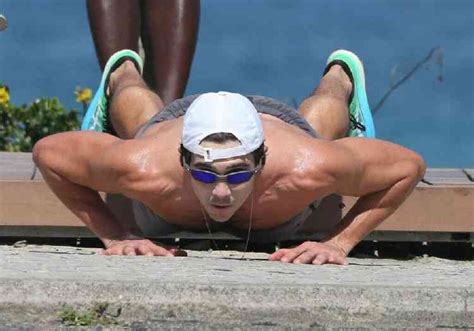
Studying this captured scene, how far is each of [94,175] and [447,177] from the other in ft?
5.21

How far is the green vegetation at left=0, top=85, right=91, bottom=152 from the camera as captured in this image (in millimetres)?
6664

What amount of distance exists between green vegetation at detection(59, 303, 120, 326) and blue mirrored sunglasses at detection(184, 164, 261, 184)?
2.60 feet

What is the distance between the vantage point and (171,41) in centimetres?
446

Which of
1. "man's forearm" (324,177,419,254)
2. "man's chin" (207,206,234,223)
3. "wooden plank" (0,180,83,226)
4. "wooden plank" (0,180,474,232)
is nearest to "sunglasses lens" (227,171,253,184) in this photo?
"man's chin" (207,206,234,223)

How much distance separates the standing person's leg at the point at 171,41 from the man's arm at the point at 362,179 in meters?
1.12

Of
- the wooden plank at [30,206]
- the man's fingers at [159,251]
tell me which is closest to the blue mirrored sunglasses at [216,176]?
the man's fingers at [159,251]

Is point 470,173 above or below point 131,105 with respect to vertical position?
above

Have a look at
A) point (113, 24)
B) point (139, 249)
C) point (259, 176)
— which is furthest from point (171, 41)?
point (139, 249)

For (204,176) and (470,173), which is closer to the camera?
(204,176)

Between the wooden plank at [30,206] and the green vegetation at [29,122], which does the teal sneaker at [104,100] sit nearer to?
the wooden plank at [30,206]

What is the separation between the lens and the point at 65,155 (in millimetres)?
→ 3443

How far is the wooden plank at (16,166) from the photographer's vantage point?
13.8 ft

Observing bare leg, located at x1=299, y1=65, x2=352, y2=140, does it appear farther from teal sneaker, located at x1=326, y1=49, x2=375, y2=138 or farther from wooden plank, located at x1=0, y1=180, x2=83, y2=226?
wooden plank, located at x1=0, y1=180, x2=83, y2=226

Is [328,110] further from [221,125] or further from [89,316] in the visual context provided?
[89,316]
